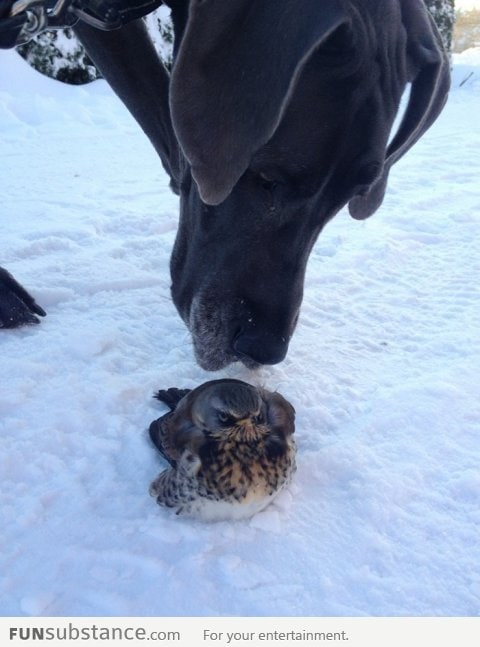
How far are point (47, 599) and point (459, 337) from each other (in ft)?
5.81

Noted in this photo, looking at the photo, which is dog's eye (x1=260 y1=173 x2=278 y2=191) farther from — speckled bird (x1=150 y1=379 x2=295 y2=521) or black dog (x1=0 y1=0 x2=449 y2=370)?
speckled bird (x1=150 y1=379 x2=295 y2=521)

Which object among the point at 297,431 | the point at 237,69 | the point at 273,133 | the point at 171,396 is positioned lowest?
the point at 297,431

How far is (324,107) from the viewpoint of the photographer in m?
1.87

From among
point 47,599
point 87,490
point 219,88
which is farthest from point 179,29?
point 47,599

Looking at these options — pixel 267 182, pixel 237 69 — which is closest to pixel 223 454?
pixel 267 182

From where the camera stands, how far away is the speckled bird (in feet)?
5.98

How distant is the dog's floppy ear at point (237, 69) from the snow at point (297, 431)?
2.87ft

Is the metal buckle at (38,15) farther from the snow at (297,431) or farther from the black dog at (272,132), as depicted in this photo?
the snow at (297,431)

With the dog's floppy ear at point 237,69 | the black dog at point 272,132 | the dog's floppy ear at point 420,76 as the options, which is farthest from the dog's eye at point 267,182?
the dog's floppy ear at point 420,76

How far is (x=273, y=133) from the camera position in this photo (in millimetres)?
1735

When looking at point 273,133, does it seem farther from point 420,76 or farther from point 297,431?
point 297,431

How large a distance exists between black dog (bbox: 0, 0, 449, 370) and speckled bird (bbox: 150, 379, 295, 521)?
186 mm

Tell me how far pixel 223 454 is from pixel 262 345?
1.09 ft

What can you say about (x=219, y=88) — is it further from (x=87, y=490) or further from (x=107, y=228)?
(x=107, y=228)
